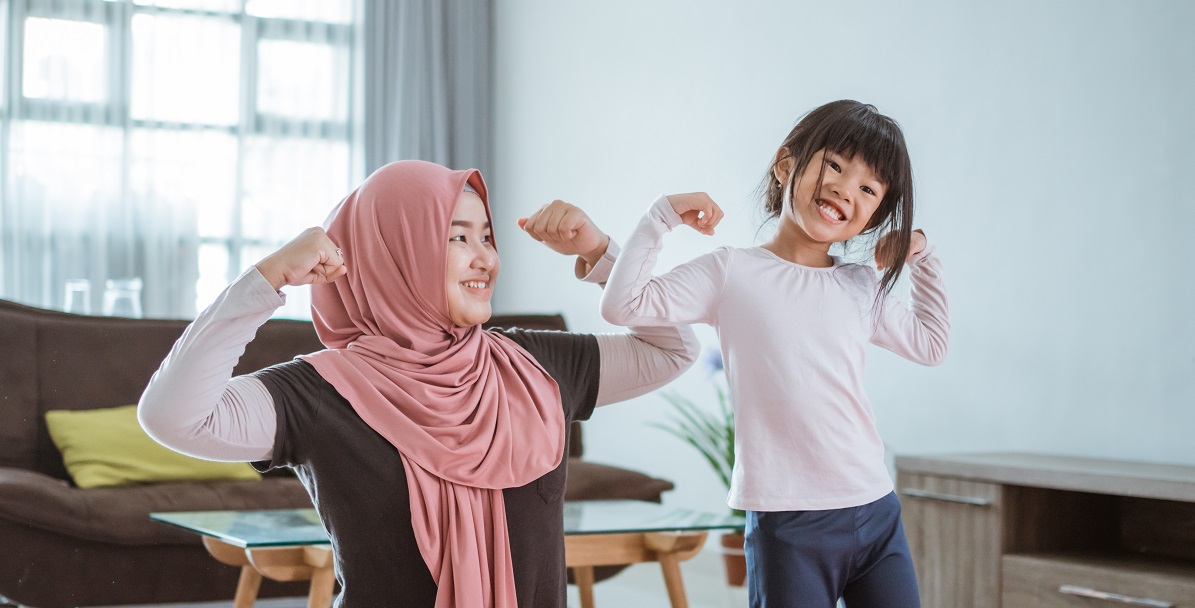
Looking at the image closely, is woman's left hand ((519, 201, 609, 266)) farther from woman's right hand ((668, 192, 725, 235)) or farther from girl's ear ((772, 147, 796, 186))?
girl's ear ((772, 147, 796, 186))

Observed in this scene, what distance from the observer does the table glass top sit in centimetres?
203

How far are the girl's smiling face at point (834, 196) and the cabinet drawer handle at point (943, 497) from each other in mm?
1172

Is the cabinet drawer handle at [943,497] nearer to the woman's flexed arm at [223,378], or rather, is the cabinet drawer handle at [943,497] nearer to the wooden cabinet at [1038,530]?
the wooden cabinet at [1038,530]

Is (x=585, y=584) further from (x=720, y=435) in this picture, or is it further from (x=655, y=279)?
(x=655, y=279)

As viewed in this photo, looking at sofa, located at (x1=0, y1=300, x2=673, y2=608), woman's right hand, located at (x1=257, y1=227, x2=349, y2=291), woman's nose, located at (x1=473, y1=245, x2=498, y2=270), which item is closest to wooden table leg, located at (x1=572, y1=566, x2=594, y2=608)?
sofa, located at (x1=0, y1=300, x2=673, y2=608)

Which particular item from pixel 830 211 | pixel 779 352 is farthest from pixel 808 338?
pixel 830 211

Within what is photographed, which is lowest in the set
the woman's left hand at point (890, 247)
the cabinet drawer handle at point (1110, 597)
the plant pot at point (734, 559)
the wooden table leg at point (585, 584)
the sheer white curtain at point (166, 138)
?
the plant pot at point (734, 559)

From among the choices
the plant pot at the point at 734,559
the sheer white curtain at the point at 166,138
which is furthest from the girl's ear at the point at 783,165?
the sheer white curtain at the point at 166,138

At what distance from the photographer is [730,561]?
342 cm

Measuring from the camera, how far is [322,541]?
Answer: 2.02 m

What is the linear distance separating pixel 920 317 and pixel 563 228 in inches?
22.0

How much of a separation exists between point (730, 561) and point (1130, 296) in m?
1.39

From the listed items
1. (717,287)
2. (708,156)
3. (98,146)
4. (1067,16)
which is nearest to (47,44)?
(98,146)

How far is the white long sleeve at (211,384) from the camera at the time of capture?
3.46ft
